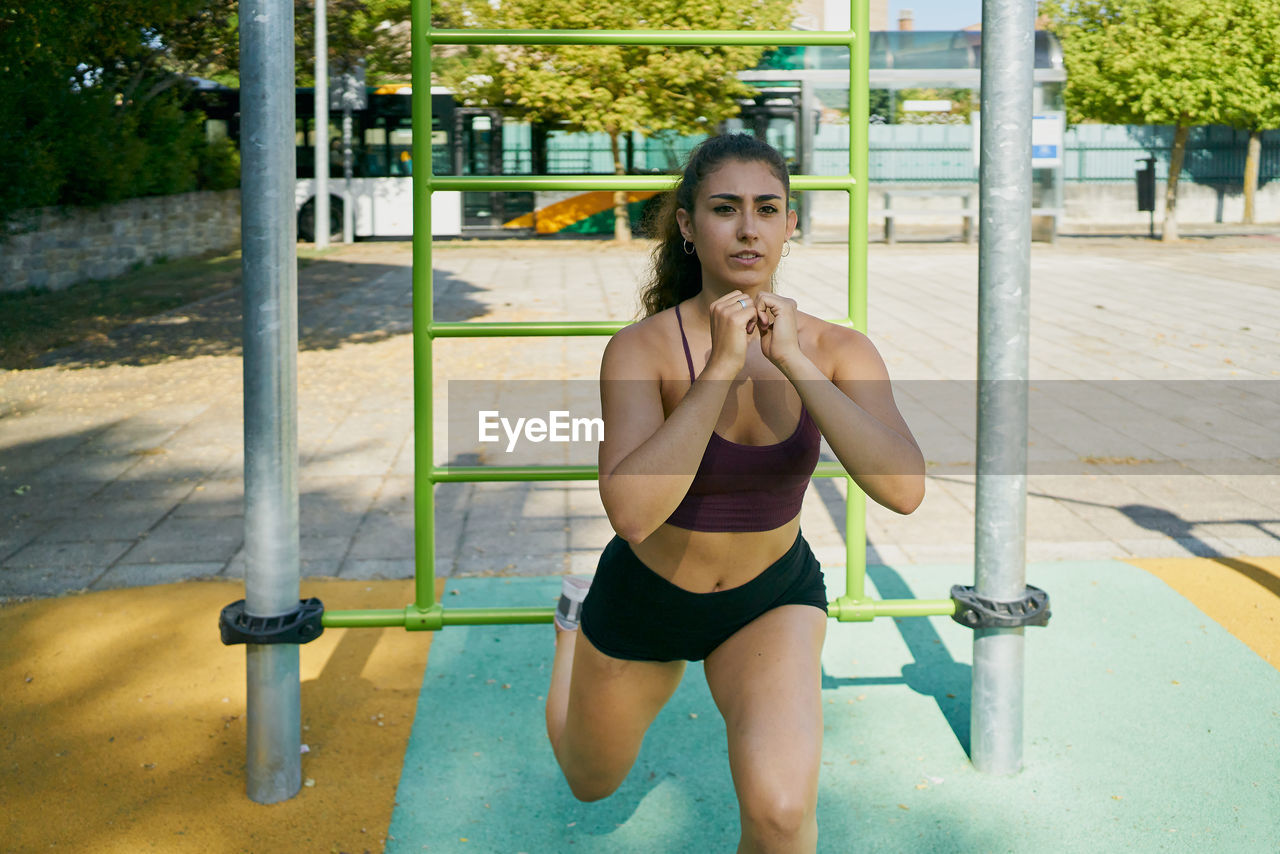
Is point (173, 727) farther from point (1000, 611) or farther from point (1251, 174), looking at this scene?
point (1251, 174)

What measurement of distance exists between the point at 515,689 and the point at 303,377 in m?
6.57

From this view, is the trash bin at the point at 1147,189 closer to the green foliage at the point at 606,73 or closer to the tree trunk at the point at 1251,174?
the tree trunk at the point at 1251,174

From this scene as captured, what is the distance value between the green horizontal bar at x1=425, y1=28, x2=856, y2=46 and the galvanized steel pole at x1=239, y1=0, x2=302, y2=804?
0.46m

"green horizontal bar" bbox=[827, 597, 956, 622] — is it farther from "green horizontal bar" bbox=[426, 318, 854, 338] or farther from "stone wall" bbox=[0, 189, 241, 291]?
"stone wall" bbox=[0, 189, 241, 291]

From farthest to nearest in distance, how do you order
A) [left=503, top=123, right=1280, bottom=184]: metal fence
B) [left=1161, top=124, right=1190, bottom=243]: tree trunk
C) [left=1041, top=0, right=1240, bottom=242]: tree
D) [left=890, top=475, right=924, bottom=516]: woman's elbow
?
1. [left=1161, top=124, right=1190, bottom=243]: tree trunk
2. [left=503, top=123, right=1280, bottom=184]: metal fence
3. [left=1041, top=0, right=1240, bottom=242]: tree
4. [left=890, top=475, right=924, bottom=516]: woman's elbow

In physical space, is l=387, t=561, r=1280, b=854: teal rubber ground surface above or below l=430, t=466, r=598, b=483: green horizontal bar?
below

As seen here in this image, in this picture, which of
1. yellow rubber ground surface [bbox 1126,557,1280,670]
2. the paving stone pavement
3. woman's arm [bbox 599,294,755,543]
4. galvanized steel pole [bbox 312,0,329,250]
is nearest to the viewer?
woman's arm [bbox 599,294,755,543]

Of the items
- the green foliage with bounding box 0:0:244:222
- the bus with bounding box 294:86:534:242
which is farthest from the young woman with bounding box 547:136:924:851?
the bus with bounding box 294:86:534:242

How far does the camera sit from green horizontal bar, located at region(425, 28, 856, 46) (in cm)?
340

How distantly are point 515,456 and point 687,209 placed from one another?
16.8 feet

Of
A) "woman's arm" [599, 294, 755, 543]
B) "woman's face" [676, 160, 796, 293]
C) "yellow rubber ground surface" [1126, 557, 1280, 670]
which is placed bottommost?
"yellow rubber ground surface" [1126, 557, 1280, 670]

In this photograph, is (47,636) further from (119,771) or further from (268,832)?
(268,832)

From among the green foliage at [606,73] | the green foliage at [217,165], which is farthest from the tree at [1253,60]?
the green foliage at [217,165]

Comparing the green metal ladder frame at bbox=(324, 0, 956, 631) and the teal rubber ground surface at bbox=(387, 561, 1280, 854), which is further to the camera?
the green metal ladder frame at bbox=(324, 0, 956, 631)
